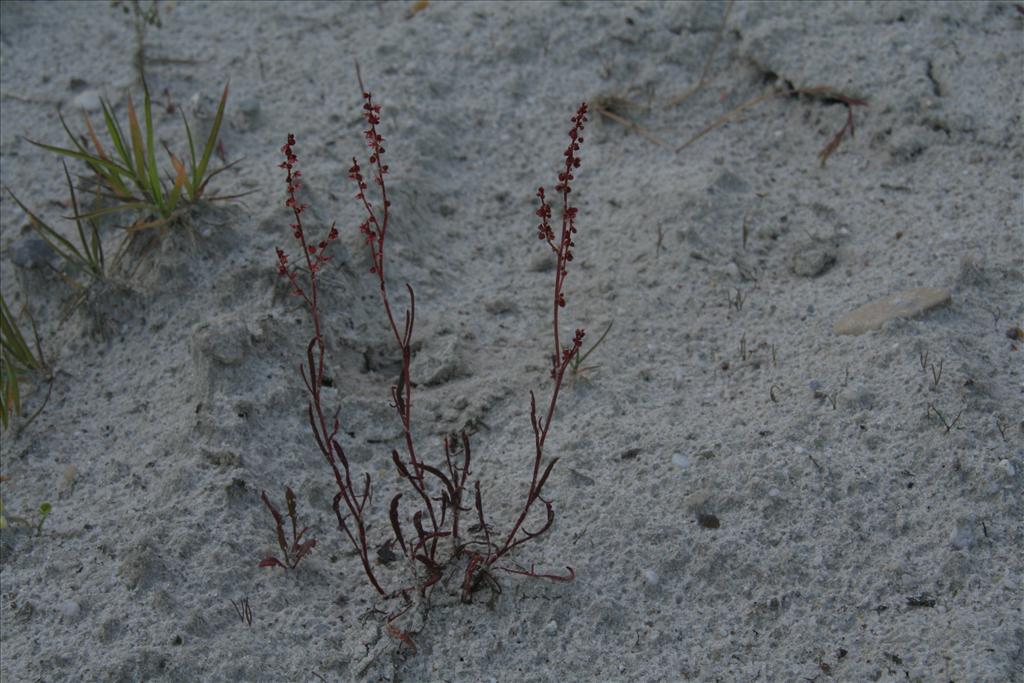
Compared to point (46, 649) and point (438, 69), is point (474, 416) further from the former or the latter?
point (438, 69)

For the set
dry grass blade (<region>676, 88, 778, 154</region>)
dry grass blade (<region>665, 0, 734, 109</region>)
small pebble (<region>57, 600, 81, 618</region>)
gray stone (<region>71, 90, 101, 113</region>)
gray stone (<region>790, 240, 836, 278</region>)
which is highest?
gray stone (<region>71, 90, 101, 113</region>)

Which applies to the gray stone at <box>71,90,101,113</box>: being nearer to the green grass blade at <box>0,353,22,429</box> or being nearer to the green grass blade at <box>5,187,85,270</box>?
the green grass blade at <box>5,187,85,270</box>

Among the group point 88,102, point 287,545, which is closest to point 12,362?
point 287,545

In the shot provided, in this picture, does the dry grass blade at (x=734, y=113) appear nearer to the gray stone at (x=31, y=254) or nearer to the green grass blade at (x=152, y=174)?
the green grass blade at (x=152, y=174)

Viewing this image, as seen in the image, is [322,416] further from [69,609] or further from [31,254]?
[31,254]

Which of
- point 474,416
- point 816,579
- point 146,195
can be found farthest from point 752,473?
point 146,195

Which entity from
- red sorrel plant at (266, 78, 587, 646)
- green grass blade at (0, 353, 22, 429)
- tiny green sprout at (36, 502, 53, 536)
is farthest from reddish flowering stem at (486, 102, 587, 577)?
green grass blade at (0, 353, 22, 429)
